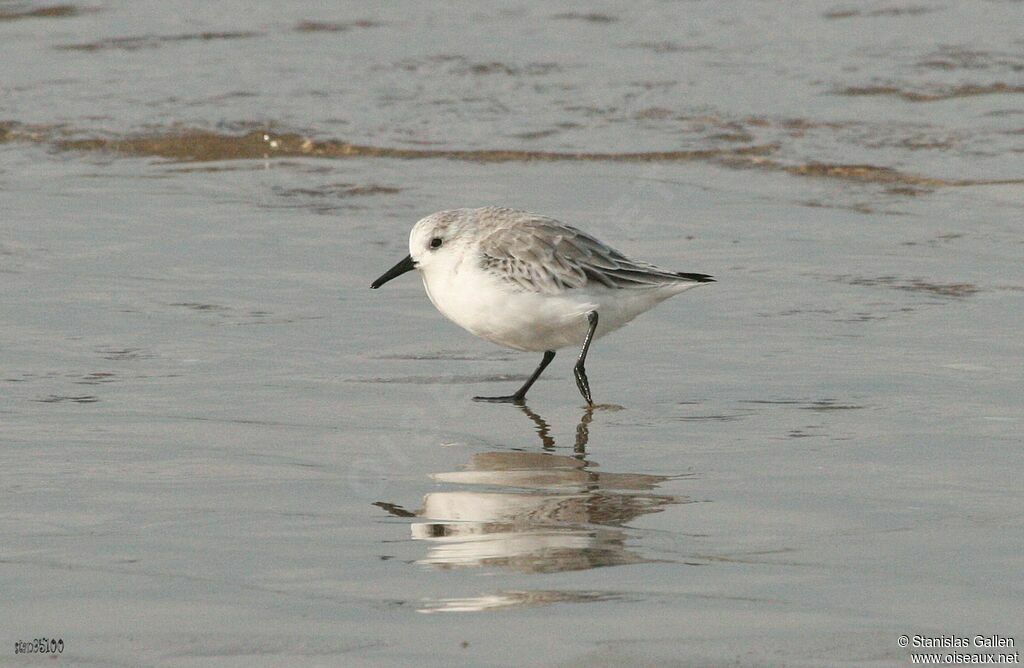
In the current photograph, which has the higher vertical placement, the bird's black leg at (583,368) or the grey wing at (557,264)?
the grey wing at (557,264)

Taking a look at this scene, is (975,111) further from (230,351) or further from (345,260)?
(230,351)

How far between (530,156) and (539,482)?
645cm

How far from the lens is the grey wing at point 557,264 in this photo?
636 cm

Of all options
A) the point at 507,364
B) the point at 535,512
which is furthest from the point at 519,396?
the point at 535,512

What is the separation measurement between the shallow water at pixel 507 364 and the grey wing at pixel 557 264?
462mm

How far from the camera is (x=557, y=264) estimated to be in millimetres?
6422

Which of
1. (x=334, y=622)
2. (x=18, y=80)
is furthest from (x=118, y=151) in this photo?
(x=334, y=622)
